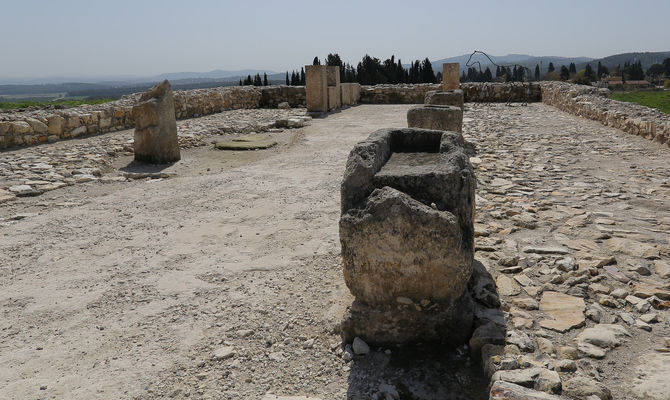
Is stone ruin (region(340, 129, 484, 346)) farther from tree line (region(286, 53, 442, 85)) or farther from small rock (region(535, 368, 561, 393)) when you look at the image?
tree line (region(286, 53, 442, 85))

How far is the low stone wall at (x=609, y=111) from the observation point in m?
9.36

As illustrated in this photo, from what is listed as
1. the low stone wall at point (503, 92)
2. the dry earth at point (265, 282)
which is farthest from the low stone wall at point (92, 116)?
the low stone wall at point (503, 92)

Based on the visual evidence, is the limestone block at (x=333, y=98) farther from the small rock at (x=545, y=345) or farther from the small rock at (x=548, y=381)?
the small rock at (x=548, y=381)

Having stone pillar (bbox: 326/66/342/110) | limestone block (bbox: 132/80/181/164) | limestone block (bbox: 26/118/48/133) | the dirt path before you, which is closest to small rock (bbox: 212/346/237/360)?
the dirt path

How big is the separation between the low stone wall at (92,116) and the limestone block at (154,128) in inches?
104

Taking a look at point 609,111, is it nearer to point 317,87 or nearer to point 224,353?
point 317,87

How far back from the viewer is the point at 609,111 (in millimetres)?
11789

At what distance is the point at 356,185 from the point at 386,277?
661mm

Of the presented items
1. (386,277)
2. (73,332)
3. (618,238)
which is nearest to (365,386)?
(386,277)

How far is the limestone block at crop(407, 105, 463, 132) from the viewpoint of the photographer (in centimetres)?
941

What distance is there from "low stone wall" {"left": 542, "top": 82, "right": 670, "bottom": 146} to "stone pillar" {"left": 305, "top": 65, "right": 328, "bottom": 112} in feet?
27.3

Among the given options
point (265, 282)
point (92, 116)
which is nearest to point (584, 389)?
point (265, 282)

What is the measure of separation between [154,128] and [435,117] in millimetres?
5670

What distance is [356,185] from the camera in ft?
10.7
